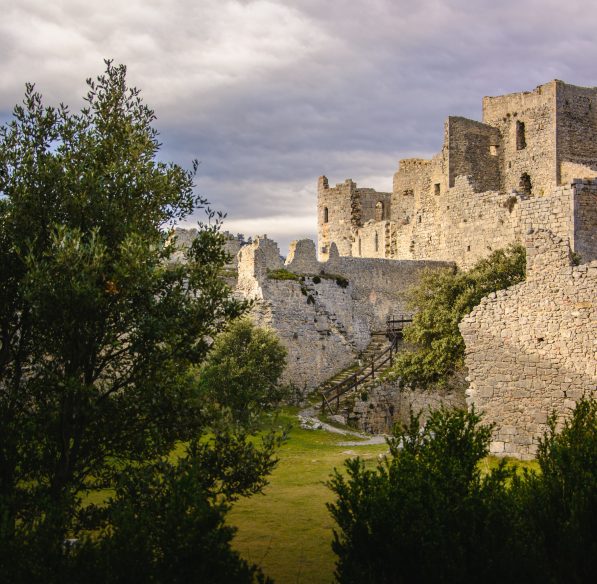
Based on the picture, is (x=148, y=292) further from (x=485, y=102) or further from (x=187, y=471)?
(x=485, y=102)

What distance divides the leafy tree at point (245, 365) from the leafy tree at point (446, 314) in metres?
5.06

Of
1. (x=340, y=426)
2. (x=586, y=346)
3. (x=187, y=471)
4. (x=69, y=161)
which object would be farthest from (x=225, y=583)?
(x=340, y=426)

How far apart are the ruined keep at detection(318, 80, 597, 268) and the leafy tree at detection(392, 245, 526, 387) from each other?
352 inches

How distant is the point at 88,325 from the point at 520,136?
144 feet

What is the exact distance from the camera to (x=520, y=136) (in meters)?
49.5

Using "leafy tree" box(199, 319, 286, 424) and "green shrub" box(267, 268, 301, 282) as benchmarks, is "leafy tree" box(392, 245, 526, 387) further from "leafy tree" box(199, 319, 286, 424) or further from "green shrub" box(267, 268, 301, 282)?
"green shrub" box(267, 268, 301, 282)

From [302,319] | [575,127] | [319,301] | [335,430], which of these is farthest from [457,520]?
[575,127]

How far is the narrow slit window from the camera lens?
1938 inches

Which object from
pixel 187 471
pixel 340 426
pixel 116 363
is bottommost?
pixel 340 426

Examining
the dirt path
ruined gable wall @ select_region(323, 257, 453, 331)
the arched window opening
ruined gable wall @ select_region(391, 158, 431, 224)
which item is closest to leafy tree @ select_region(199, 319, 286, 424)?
the dirt path

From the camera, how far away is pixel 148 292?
446 inches

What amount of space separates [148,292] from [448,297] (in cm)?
2051

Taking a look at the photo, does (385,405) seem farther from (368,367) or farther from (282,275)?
(282,275)

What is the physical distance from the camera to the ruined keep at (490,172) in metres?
41.5
